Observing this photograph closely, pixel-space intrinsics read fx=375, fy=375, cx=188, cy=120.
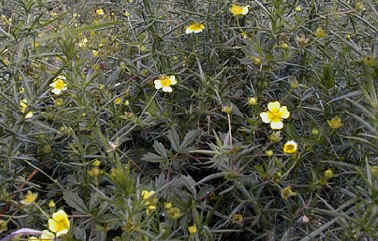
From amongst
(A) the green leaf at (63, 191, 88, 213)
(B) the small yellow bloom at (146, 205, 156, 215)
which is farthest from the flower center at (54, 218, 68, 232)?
(B) the small yellow bloom at (146, 205, 156, 215)

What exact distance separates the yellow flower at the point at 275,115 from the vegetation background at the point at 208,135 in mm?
42

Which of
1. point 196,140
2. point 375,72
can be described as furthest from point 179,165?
point 375,72

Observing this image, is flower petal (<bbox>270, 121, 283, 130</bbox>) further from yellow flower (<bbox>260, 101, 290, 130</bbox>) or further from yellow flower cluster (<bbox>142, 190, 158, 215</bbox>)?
yellow flower cluster (<bbox>142, 190, 158, 215</bbox>)

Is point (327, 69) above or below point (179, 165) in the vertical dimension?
above

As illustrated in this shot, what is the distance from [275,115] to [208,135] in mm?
262

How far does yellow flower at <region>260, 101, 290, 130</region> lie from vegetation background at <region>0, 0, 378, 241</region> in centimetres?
4

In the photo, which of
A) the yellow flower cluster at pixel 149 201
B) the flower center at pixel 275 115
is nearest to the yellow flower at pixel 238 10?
the flower center at pixel 275 115

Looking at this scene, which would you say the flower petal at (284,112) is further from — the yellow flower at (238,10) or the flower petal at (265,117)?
the yellow flower at (238,10)

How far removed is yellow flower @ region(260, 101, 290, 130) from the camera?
123 cm

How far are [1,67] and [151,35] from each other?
1.96 feet

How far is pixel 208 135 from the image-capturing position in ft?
4.55

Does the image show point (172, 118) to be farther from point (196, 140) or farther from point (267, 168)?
point (267, 168)

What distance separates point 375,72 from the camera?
1.04m

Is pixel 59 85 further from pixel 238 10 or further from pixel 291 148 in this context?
pixel 291 148
